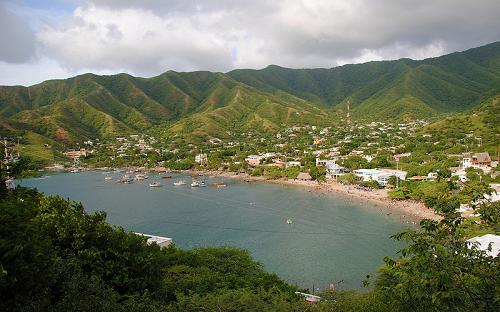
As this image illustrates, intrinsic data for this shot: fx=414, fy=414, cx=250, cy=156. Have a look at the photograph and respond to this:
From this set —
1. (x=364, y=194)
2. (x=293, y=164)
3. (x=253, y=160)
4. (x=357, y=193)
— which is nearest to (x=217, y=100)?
(x=253, y=160)

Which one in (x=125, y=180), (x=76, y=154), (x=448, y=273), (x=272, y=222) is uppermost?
(x=76, y=154)

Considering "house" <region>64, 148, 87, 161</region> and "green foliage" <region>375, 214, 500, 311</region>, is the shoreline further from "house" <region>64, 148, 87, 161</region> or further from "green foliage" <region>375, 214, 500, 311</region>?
"house" <region>64, 148, 87, 161</region>

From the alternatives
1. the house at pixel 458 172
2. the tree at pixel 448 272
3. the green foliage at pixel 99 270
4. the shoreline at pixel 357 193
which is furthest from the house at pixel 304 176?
the tree at pixel 448 272

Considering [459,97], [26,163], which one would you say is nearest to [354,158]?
[26,163]

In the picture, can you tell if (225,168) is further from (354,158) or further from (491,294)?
(491,294)

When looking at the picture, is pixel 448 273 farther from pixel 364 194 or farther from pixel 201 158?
pixel 201 158

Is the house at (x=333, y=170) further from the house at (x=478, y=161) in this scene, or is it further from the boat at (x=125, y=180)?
the boat at (x=125, y=180)
